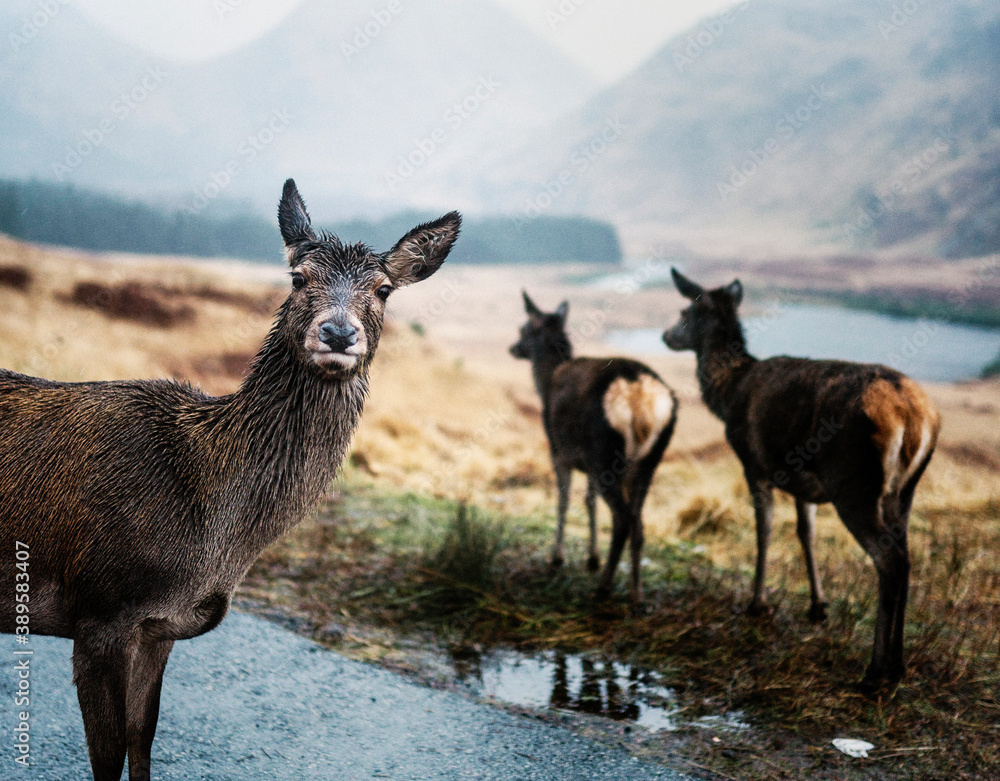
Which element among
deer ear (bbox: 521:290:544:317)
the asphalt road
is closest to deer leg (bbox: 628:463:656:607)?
the asphalt road

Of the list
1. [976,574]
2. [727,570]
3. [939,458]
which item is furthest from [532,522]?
[939,458]

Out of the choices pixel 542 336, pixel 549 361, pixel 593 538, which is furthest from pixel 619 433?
pixel 542 336

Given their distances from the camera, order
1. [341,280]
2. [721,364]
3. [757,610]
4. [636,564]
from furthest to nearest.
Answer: [721,364]
[636,564]
[757,610]
[341,280]

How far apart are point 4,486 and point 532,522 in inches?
242

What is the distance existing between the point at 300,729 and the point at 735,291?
192 inches

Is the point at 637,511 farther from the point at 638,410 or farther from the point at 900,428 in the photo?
the point at 900,428

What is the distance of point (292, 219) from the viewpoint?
12.5ft

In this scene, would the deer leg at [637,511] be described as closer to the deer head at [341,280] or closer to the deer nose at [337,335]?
the deer head at [341,280]

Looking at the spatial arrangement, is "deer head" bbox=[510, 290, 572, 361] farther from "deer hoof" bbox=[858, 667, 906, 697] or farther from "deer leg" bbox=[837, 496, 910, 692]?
"deer hoof" bbox=[858, 667, 906, 697]

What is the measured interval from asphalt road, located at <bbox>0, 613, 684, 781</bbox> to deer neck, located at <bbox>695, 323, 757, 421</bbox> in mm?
3392

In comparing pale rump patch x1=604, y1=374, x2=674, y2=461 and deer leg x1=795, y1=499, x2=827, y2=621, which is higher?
pale rump patch x1=604, y1=374, x2=674, y2=461

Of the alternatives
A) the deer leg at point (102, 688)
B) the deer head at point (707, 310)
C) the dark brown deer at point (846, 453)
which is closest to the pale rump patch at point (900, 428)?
the dark brown deer at point (846, 453)

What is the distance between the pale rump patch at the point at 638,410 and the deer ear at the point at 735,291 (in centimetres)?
135

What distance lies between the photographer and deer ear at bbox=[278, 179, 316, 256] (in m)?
3.77
